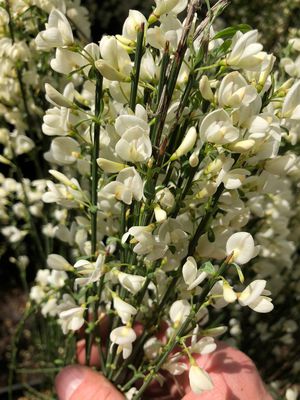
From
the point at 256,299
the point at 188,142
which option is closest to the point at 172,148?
the point at 188,142

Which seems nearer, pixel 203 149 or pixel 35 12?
pixel 203 149

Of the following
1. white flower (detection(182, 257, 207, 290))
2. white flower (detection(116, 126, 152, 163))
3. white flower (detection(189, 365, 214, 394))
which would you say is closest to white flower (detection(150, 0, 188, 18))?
white flower (detection(116, 126, 152, 163))

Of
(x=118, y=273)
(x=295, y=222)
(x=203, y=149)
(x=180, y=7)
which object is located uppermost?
(x=180, y=7)

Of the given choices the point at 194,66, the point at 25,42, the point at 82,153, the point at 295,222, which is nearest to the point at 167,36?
the point at 194,66

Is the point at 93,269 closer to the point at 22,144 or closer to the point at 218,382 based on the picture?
the point at 218,382

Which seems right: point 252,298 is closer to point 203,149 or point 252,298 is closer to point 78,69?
point 203,149

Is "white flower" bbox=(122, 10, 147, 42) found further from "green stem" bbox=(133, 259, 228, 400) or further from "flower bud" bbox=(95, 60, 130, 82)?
"green stem" bbox=(133, 259, 228, 400)

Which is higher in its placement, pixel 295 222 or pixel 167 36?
pixel 167 36

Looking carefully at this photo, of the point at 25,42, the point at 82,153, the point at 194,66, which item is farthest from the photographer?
the point at 25,42
